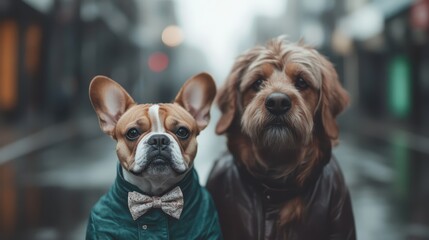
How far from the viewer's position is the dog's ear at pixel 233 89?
3.88 metres

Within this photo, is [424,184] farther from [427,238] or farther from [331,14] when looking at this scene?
[331,14]

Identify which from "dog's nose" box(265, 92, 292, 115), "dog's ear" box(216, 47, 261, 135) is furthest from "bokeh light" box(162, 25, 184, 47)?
"dog's nose" box(265, 92, 292, 115)

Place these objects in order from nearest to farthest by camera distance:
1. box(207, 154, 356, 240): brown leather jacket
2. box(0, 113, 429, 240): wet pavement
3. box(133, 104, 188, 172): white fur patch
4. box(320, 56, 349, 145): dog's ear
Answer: box(133, 104, 188, 172): white fur patch → box(207, 154, 356, 240): brown leather jacket → box(320, 56, 349, 145): dog's ear → box(0, 113, 429, 240): wet pavement

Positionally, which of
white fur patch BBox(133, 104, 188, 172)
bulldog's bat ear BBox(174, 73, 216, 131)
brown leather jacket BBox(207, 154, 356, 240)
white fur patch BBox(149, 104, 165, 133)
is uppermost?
bulldog's bat ear BBox(174, 73, 216, 131)

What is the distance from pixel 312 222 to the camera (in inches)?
145

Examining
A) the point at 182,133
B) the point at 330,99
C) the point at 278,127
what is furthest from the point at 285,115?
the point at 182,133

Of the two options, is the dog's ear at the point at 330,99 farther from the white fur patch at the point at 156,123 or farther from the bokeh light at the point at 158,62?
the bokeh light at the point at 158,62

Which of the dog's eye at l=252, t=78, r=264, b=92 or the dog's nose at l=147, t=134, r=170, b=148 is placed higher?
the dog's eye at l=252, t=78, r=264, b=92

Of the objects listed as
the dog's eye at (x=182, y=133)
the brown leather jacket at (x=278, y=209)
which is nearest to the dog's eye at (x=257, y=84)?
the brown leather jacket at (x=278, y=209)

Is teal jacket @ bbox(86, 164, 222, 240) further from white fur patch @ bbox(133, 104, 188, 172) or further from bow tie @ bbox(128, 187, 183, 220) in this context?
white fur patch @ bbox(133, 104, 188, 172)

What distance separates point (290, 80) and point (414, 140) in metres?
16.5

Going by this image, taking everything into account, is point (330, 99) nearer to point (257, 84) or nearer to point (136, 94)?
point (257, 84)

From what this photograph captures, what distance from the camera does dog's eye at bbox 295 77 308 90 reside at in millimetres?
3764

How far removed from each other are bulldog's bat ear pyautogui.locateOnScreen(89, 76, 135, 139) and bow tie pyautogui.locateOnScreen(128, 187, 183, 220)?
14.6 inches
